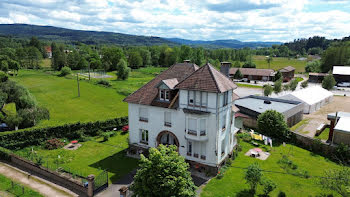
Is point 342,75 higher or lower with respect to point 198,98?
lower

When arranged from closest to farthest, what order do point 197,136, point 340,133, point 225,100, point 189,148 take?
point 197,136 < point 225,100 < point 189,148 < point 340,133

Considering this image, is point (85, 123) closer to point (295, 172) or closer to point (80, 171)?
point (80, 171)

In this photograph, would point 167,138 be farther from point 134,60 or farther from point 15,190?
point 134,60

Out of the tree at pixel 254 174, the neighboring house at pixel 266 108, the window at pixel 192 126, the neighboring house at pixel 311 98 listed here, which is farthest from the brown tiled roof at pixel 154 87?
the neighboring house at pixel 311 98

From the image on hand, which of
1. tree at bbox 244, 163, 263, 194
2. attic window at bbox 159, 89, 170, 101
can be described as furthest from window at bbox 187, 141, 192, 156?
tree at bbox 244, 163, 263, 194

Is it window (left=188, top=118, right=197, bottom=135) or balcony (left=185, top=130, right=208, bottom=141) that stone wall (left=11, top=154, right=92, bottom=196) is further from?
window (left=188, top=118, right=197, bottom=135)

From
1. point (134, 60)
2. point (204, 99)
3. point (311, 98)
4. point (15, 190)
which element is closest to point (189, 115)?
point (204, 99)
